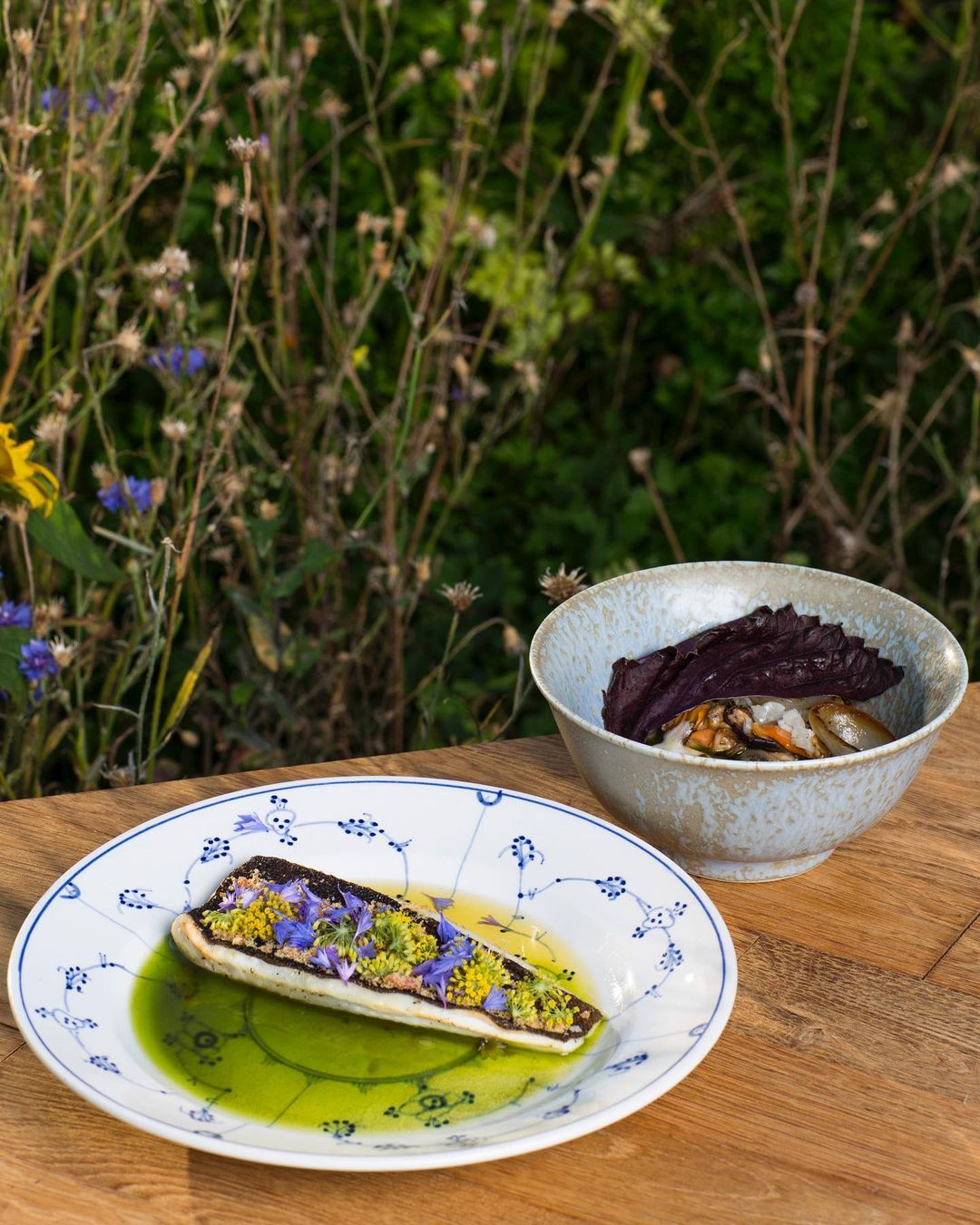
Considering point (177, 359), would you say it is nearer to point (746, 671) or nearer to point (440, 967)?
point (746, 671)

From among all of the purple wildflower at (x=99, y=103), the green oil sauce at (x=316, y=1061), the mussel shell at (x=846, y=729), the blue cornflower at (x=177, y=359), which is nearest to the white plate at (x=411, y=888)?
the green oil sauce at (x=316, y=1061)

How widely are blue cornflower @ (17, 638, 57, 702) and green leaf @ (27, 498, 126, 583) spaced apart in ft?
0.28

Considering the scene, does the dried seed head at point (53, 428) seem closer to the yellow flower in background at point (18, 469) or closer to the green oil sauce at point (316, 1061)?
the yellow flower in background at point (18, 469)

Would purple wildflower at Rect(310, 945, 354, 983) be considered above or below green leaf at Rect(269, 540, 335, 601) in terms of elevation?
above

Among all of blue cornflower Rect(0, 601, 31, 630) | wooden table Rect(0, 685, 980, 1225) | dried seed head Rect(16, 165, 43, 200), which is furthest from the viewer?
blue cornflower Rect(0, 601, 31, 630)

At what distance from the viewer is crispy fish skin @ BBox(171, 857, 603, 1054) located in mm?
806

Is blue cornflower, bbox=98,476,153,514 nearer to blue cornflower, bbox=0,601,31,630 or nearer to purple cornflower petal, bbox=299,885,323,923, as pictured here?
blue cornflower, bbox=0,601,31,630

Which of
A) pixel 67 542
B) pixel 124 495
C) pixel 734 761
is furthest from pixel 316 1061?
pixel 124 495

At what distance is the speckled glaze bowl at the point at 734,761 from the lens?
883 millimetres

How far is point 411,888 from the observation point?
37.4 inches

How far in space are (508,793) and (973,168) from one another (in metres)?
1.72

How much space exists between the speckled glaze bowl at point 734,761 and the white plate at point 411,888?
0.14ft

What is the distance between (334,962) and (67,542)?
69cm

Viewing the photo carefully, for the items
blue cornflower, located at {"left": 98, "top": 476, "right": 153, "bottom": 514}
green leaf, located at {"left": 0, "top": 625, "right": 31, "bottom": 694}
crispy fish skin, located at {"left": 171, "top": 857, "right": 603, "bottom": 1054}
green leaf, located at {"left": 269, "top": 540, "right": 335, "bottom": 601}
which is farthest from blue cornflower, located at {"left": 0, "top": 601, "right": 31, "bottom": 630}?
crispy fish skin, located at {"left": 171, "top": 857, "right": 603, "bottom": 1054}
